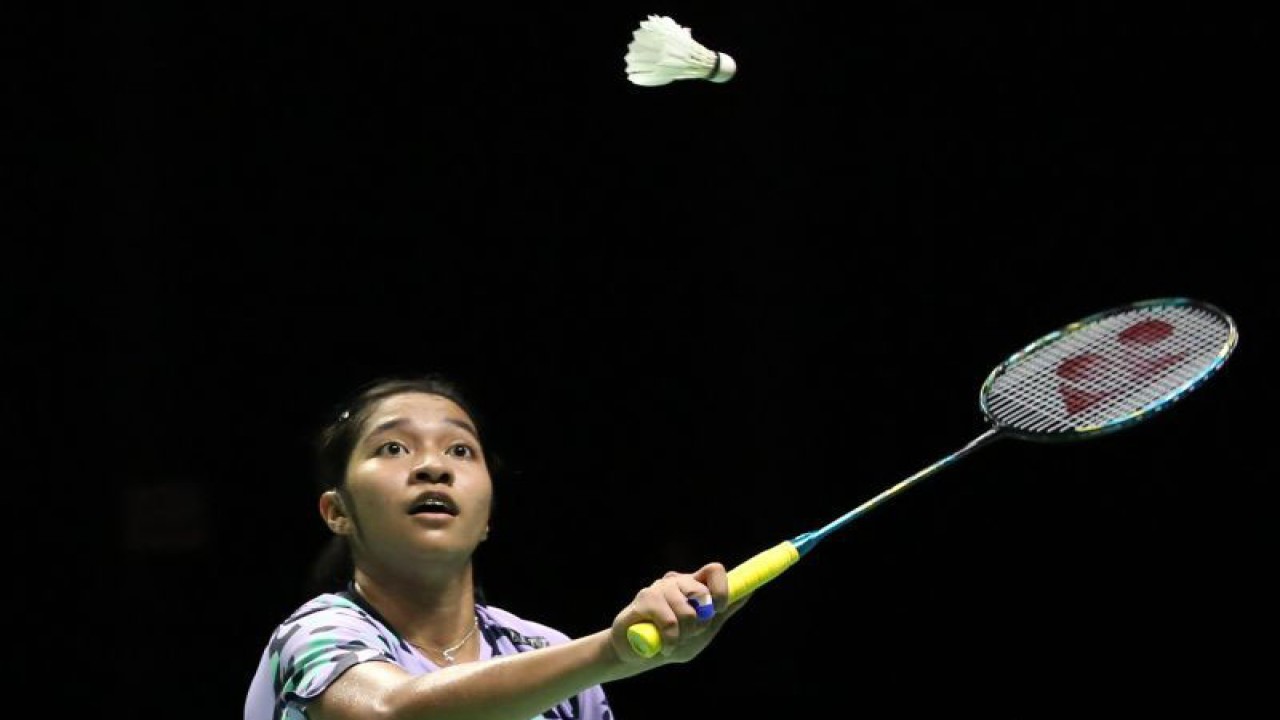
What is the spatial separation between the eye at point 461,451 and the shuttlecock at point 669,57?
658mm

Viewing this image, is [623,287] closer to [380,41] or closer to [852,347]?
[852,347]

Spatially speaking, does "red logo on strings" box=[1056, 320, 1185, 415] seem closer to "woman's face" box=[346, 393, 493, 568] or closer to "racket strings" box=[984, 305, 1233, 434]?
"racket strings" box=[984, 305, 1233, 434]

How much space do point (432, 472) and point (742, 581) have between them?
0.71m

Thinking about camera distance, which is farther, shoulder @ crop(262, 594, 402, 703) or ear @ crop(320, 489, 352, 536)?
ear @ crop(320, 489, 352, 536)

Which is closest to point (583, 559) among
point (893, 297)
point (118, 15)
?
point (893, 297)

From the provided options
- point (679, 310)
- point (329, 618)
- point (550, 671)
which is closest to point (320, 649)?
point (329, 618)

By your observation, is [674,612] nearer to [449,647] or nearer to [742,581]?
[742,581]

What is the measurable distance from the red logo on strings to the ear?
116cm

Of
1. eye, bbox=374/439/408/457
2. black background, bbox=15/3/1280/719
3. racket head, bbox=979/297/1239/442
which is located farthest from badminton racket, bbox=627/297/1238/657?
black background, bbox=15/3/1280/719

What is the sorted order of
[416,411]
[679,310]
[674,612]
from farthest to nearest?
1. [679,310]
2. [416,411]
3. [674,612]

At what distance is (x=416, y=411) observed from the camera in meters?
2.47

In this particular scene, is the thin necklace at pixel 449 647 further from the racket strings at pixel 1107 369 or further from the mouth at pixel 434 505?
the racket strings at pixel 1107 369

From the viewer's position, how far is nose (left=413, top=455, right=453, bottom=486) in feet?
7.77

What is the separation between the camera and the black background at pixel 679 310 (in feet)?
12.0
